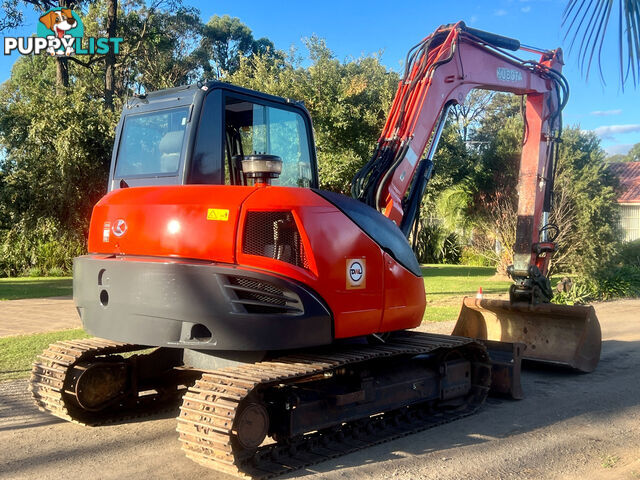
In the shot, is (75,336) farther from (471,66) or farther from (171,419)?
(471,66)

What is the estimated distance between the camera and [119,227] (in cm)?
519

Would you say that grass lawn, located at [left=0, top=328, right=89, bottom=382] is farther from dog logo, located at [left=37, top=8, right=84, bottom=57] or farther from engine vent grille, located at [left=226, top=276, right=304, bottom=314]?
dog logo, located at [left=37, top=8, right=84, bottom=57]

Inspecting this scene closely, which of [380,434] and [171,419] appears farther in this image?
[171,419]

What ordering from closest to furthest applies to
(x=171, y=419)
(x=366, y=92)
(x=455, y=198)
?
(x=171, y=419) < (x=366, y=92) < (x=455, y=198)

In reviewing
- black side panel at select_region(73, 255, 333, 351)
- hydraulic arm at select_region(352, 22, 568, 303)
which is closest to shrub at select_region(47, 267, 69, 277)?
hydraulic arm at select_region(352, 22, 568, 303)

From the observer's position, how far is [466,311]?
854cm

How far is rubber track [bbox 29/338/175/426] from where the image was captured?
5684 millimetres

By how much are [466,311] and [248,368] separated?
442cm

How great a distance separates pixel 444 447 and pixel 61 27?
73.8ft

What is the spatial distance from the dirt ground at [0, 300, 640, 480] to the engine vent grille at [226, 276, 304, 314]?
1.17 m

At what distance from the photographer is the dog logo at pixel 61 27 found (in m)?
22.7

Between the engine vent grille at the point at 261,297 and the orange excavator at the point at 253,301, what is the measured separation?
1 centimetres

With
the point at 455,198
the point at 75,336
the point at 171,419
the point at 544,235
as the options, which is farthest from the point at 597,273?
the point at 171,419

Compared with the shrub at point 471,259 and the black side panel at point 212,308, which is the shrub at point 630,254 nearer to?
the shrub at point 471,259
